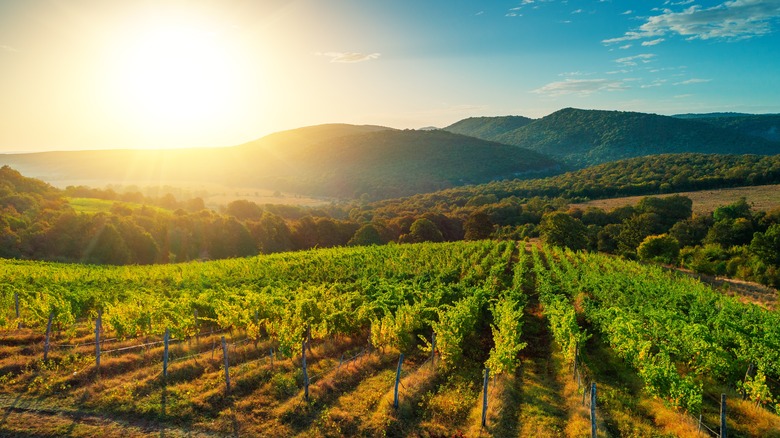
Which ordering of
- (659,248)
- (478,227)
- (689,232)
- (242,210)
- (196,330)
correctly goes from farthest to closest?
(242,210), (478,227), (689,232), (659,248), (196,330)

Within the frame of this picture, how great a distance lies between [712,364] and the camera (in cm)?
1441

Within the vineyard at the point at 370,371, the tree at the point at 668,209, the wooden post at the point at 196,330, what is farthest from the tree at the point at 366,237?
the tree at the point at 668,209

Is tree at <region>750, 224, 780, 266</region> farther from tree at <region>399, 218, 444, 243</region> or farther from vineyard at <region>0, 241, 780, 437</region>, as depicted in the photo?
tree at <region>399, 218, 444, 243</region>

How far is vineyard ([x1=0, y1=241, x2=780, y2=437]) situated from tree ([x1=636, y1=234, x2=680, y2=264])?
3070cm

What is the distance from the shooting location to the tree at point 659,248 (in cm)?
5184

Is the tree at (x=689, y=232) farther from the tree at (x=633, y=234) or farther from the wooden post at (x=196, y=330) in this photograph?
the wooden post at (x=196, y=330)

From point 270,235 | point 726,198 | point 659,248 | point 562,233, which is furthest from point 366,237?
point 726,198

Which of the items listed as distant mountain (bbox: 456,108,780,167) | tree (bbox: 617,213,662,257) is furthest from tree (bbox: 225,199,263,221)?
distant mountain (bbox: 456,108,780,167)

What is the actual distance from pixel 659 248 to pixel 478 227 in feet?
98.9

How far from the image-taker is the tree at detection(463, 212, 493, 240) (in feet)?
249

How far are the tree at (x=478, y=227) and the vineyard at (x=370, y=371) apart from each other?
2040 inches

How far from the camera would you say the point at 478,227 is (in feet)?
250

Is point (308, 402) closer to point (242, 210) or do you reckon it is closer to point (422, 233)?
point (422, 233)

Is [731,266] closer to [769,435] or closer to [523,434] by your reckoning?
[769,435]
